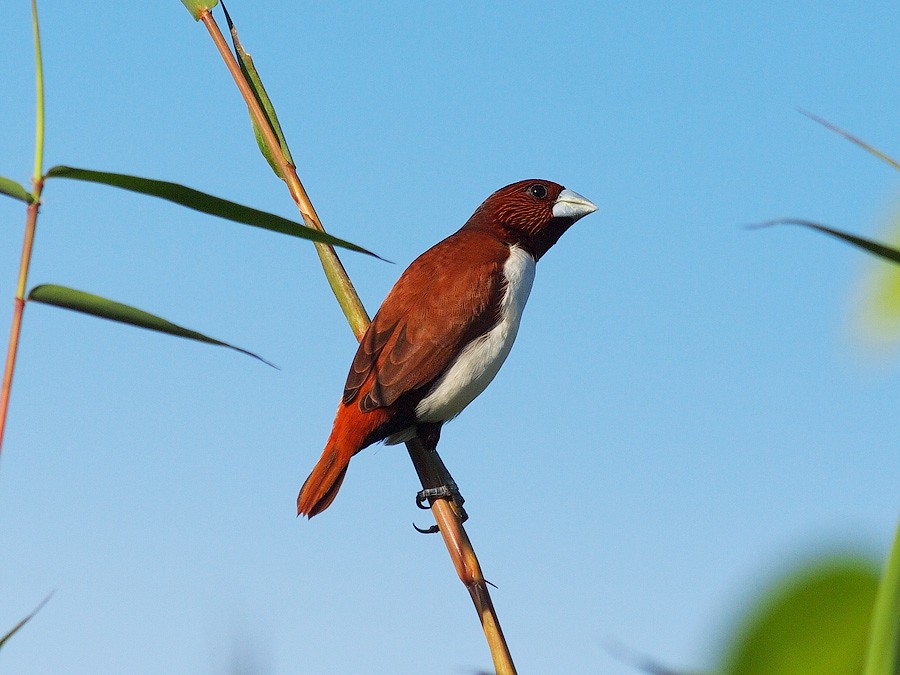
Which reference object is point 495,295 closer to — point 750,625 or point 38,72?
point 38,72

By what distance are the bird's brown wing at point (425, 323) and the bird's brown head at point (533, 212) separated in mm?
643

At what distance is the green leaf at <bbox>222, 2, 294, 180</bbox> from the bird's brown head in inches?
78.3

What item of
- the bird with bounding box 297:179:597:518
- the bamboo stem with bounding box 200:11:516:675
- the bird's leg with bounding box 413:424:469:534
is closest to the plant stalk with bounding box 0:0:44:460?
the bamboo stem with bounding box 200:11:516:675

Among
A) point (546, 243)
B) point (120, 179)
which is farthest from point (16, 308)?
point (546, 243)

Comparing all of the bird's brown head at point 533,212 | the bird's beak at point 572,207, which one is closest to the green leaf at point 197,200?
the bird's brown head at point 533,212

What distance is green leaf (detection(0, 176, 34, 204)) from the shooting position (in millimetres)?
1108

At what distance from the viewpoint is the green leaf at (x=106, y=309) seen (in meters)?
1.05

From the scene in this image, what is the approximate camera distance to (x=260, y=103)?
8.34 ft

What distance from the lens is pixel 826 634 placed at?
34cm

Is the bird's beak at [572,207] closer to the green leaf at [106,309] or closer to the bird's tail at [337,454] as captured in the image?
the bird's tail at [337,454]

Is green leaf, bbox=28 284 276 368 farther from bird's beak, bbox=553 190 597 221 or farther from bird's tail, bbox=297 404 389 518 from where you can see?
bird's beak, bbox=553 190 597 221

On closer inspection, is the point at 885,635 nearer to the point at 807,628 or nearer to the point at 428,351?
the point at 807,628

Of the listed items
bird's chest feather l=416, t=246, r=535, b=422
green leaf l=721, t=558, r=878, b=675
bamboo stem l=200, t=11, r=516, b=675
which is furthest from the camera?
bird's chest feather l=416, t=246, r=535, b=422

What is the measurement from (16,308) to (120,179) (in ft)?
0.62
